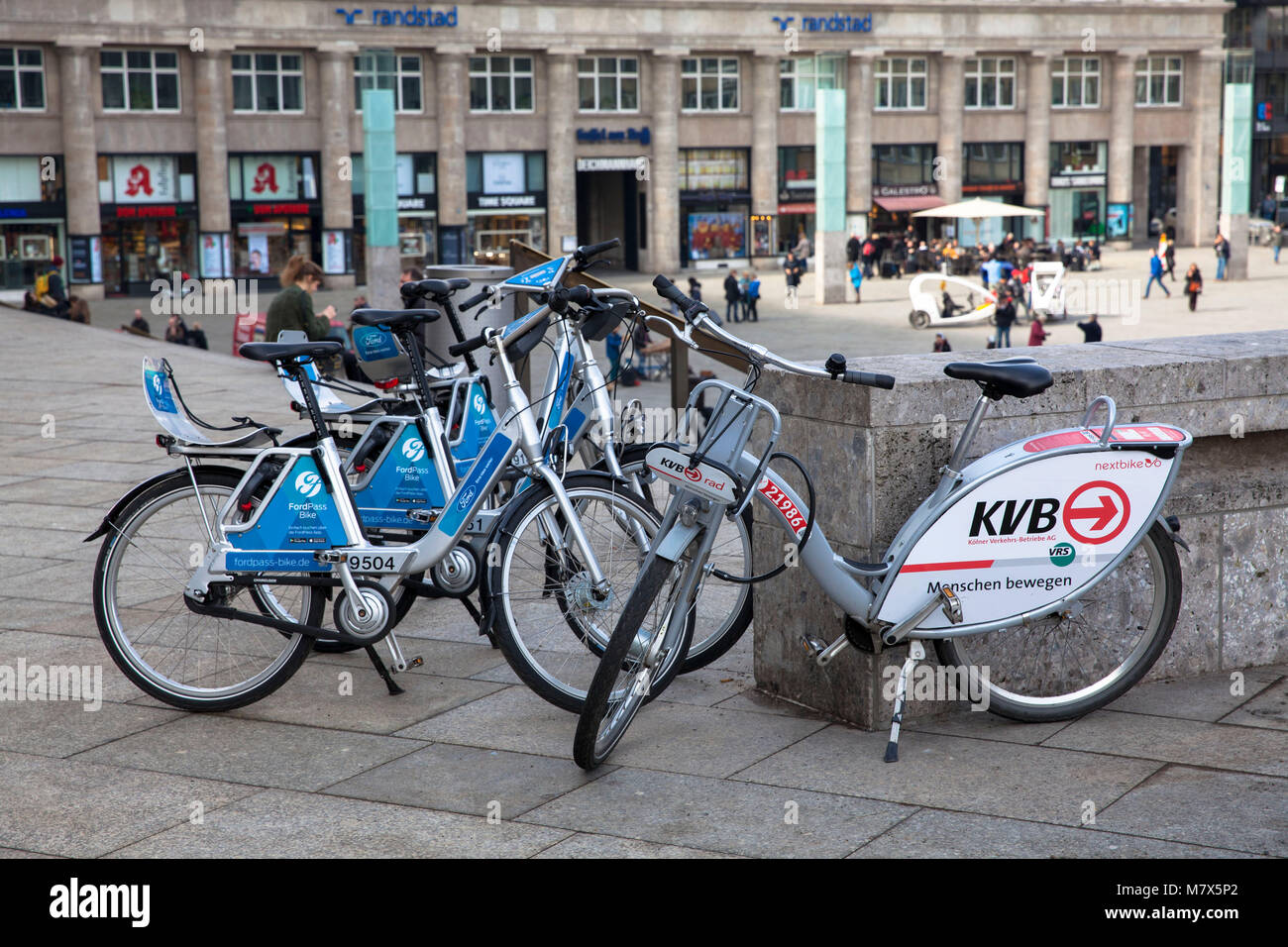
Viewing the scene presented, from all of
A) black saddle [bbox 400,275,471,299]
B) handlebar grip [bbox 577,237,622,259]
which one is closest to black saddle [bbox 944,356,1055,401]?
handlebar grip [bbox 577,237,622,259]

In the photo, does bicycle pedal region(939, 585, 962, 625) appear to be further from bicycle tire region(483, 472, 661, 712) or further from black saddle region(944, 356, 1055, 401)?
bicycle tire region(483, 472, 661, 712)

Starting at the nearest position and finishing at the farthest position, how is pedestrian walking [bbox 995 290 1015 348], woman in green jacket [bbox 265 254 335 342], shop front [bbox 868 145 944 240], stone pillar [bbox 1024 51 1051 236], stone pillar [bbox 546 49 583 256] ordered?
woman in green jacket [bbox 265 254 335 342], pedestrian walking [bbox 995 290 1015 348], stone pillar [bbox 546 49 583 256], shop front [bbox 868 145 944 240], stone pillar [bbox 1024 51 1051 236]

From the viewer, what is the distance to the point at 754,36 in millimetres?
57000

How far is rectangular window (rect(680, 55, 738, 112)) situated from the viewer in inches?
2253

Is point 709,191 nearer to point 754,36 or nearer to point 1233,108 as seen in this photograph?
point 754,36

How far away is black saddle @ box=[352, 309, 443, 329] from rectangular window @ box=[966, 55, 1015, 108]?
60.4m

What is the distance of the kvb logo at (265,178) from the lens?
51.3 m

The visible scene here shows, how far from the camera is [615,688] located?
177 inches

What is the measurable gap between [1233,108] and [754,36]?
18332 mm

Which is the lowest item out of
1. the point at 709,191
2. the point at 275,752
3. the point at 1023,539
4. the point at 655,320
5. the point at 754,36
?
the point at 275,752

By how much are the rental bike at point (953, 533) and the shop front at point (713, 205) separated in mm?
54217
